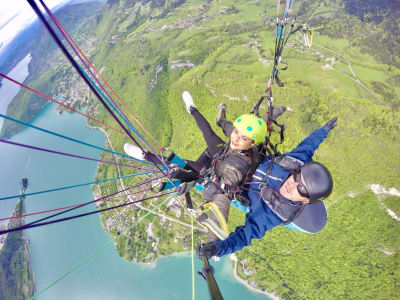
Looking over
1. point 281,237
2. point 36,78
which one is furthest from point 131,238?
point 36,78

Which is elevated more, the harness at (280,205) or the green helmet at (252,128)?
the green helmet at (252,128)

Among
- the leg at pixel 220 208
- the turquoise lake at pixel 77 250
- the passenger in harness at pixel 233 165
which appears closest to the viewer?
the leg at pixel 220 208

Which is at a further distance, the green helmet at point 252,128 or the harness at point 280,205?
the green helmet at point 252,128

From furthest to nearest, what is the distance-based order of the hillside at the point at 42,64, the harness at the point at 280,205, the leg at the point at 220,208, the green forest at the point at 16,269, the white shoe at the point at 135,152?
the hillside at the point at 42,64
the green forest at the point at 16,269
the white shoe at the point at 135,152
the leg at the point at 220,208
the harness at the point at 280,205

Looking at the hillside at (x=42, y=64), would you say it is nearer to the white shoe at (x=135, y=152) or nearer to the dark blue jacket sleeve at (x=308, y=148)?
the white shoe at (x=135, y=152)

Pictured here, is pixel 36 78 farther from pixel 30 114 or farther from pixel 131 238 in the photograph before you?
pixel 131 238

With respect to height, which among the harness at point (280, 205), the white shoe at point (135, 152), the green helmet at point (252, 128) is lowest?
the harness at point (280, 205)

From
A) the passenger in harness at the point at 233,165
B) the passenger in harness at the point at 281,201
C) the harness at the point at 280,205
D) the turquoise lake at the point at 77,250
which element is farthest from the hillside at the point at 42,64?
the harness at the point at 280,205
